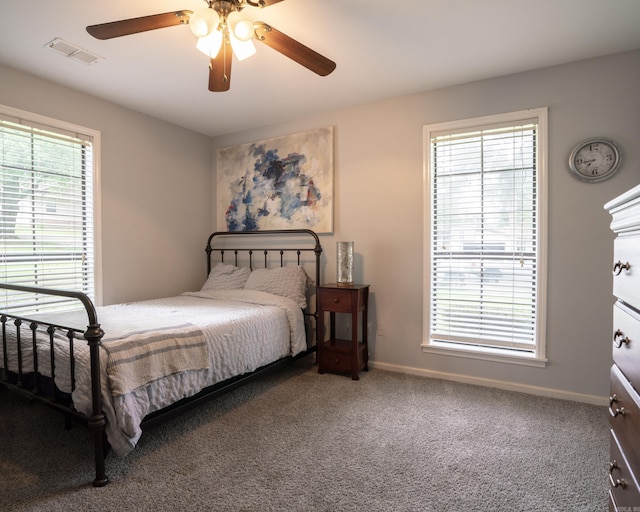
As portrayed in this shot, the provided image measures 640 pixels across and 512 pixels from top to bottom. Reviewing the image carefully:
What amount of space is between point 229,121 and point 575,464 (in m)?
3.86

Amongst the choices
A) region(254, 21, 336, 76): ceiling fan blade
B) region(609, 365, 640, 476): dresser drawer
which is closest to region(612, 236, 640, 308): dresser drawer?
region(609, 365, 640, 476): dresser drawer

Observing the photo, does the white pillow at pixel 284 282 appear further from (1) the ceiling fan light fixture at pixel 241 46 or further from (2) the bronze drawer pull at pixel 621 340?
(2) the bronze drawer pull at pixel 621 340

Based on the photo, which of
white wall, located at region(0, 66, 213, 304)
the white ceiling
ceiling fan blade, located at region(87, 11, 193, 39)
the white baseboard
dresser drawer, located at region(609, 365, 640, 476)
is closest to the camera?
dresser drawer, located at region(609, 365, 640, 476)

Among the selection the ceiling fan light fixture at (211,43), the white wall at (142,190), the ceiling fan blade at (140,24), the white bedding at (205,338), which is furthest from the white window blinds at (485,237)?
the white wall at (142,190)

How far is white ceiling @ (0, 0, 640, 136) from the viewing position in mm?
1993

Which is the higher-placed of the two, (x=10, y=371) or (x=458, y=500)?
(x=10, y=371)

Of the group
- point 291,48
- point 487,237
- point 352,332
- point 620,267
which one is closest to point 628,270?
point 620,267

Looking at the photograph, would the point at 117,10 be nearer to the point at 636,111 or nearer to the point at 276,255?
the point at 276,255

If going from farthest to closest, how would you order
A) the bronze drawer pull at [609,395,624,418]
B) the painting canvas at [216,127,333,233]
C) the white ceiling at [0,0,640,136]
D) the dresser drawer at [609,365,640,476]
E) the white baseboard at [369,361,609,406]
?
the painting canvas at [216,127,333,233]
the white baseboard at [369,361,609,406]
the white ceiling at [0,0,640,136]
the bronze drawer pull at [609,395,624,418]
the dresser drawer at [609,365,640,476]

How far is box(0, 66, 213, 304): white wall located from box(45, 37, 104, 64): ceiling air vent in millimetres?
563

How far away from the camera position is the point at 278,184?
3746 millimetres

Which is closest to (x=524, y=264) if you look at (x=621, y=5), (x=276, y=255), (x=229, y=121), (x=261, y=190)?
(x=621, y=5)

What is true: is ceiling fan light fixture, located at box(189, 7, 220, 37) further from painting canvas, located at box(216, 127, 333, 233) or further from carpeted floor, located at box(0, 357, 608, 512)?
carpeted floor, located at box(0, 357, 608, 512)

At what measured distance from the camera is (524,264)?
2742 millimetres
